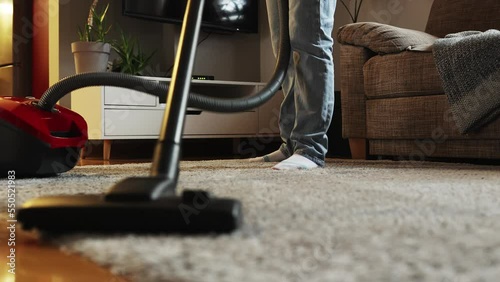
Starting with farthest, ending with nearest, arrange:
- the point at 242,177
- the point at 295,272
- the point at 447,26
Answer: the point at 447,26 < the point at 242,177 < the point at 295,272

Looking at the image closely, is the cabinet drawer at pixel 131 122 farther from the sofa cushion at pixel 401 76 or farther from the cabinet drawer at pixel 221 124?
the sofa cushion at pixel 401 76

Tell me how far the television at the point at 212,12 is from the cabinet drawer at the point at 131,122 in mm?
603

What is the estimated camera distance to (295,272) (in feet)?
1.38

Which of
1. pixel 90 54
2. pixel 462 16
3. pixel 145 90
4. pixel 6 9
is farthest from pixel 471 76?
pixel 6 9

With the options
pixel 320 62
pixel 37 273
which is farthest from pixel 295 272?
pixel 320 62

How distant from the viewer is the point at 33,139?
1.26 m

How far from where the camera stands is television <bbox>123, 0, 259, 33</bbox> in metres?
3.31

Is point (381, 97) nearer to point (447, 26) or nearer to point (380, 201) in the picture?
point (447, 26)

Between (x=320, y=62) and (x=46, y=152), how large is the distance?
74 cm

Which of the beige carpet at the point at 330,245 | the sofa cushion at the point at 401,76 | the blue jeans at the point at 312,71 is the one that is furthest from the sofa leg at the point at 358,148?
the beige carpet at the point at 330,245

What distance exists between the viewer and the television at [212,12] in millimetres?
3312

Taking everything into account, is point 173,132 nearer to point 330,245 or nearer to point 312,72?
point 330,245

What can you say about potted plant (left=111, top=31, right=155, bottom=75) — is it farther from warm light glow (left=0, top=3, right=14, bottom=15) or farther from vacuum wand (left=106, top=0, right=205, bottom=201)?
vacuum wand (left=106, top=0, right=205, bottom=201)

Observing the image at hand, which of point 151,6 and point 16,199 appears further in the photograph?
point 151,6
